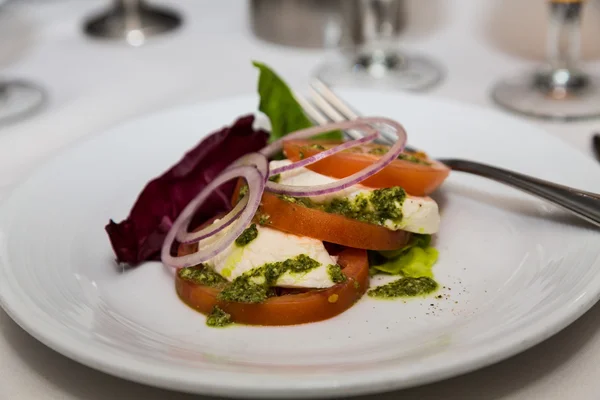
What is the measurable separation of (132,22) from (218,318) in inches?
81.3

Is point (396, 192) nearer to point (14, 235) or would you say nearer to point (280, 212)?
point (280, 212)

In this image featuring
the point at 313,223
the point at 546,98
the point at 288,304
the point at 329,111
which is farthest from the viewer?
the point at 546,98

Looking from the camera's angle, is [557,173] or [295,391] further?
[557,173]

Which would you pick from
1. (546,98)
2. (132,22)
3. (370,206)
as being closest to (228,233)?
(370,206)

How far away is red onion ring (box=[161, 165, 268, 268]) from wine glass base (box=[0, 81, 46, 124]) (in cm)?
104

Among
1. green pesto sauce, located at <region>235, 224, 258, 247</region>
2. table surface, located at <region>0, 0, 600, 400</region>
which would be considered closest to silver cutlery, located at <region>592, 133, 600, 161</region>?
table surface, located at <region>0, 0, 600, 400</region>

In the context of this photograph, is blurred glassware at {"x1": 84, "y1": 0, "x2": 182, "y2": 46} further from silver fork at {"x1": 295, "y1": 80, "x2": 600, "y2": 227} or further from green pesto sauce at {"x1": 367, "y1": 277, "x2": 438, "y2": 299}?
green pesto sauce at {"x1": 367, "y1": 277, "x2": 438, "y2": 299}

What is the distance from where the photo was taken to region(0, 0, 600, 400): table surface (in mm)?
2074

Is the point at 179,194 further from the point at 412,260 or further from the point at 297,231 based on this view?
the point at 412,260

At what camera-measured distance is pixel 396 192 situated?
1322 mm

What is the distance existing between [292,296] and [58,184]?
24.5 inches

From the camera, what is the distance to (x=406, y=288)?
1.24 meters

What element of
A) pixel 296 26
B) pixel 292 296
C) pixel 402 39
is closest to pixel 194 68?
pixel 296 26

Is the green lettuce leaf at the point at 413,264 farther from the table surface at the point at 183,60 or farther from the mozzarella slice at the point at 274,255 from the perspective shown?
the table surface at the point at 183,60
